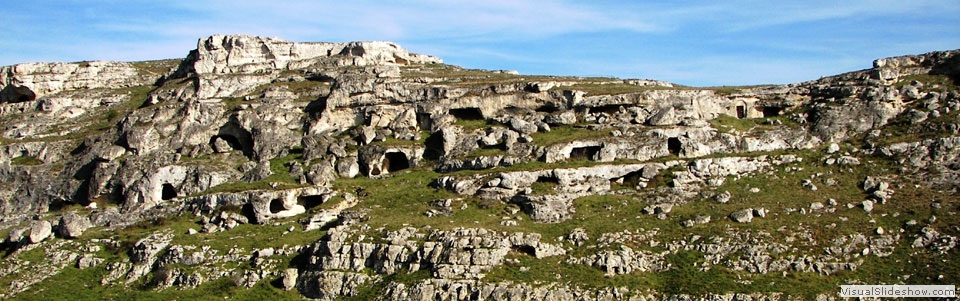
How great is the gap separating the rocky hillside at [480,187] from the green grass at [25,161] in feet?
0.64

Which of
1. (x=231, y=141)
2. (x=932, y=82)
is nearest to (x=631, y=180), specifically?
(x=932, y=82)

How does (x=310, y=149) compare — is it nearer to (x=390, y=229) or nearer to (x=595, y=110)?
(x=390, y=229)

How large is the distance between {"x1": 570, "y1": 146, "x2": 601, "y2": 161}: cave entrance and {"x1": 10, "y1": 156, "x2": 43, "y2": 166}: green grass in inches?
1610

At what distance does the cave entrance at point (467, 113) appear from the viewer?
203 ft

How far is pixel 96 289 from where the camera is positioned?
1770 inches

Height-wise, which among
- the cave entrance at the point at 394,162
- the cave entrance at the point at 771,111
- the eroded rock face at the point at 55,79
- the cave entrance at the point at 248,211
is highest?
the eroded rock face at the point at 55,79

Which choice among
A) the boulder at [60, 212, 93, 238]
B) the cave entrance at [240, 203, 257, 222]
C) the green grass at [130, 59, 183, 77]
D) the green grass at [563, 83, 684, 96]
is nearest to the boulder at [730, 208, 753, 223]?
the green grass at [563, 83, 684, 96]

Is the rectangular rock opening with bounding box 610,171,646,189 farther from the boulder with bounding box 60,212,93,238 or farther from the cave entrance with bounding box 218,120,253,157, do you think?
the boulder with bounding box 60,212,93,238

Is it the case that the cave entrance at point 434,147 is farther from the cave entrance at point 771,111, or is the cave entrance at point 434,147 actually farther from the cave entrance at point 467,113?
the cave entrance at point 771,111

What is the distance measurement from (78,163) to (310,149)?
715 inches

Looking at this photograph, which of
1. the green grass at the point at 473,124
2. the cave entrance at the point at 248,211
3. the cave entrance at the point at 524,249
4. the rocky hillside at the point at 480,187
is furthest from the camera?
the green grass at the point at 473,124

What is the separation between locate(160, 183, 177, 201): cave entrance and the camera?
2218 inches

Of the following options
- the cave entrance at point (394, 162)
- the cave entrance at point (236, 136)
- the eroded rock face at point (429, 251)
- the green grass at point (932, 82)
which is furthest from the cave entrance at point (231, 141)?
the green grass at point (932, 82)

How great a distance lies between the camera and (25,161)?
205 ft
